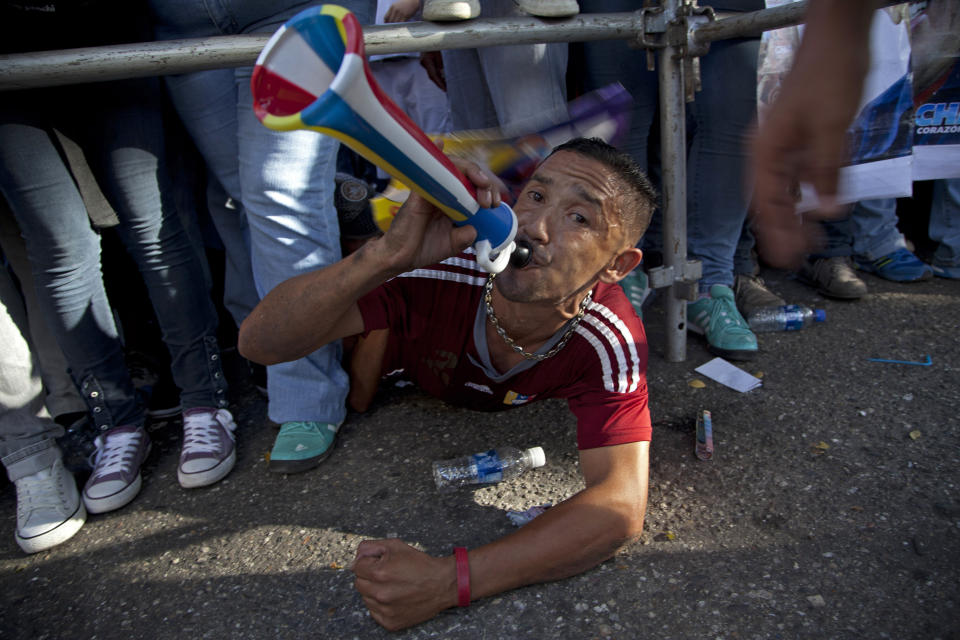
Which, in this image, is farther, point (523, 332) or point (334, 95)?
Result: point (523, 332)

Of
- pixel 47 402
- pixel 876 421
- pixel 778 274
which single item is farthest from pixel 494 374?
pixel 778 274

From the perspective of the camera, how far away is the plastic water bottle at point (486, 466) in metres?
2.23

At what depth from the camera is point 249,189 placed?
Result: 2.18m

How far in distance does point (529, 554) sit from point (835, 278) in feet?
8.90

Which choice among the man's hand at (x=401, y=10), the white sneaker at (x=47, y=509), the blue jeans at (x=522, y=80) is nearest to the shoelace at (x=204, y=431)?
the white sneaker at (x=47, y=509)

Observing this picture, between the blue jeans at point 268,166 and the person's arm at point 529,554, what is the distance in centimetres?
91

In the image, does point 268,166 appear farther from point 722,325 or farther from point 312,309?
point 722,325

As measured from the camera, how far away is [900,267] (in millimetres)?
3660

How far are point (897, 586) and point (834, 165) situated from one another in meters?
1.43

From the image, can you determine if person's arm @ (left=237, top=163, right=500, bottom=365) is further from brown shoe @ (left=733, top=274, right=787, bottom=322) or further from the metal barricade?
brown shoe @ (left=733, top=274, right=787, bottom=322)

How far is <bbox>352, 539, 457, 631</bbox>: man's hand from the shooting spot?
162cm

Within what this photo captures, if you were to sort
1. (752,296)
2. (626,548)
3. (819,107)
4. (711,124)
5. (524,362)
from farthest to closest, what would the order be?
(752,296) < (711,124) < (524,362) < (626,548) < (819,107)

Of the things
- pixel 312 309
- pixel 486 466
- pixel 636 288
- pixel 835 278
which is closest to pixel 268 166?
pixel 312 309

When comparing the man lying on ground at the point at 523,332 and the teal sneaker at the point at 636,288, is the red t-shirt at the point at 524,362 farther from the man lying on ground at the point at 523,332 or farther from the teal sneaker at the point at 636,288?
the teal sneaker at the point at 636,288
